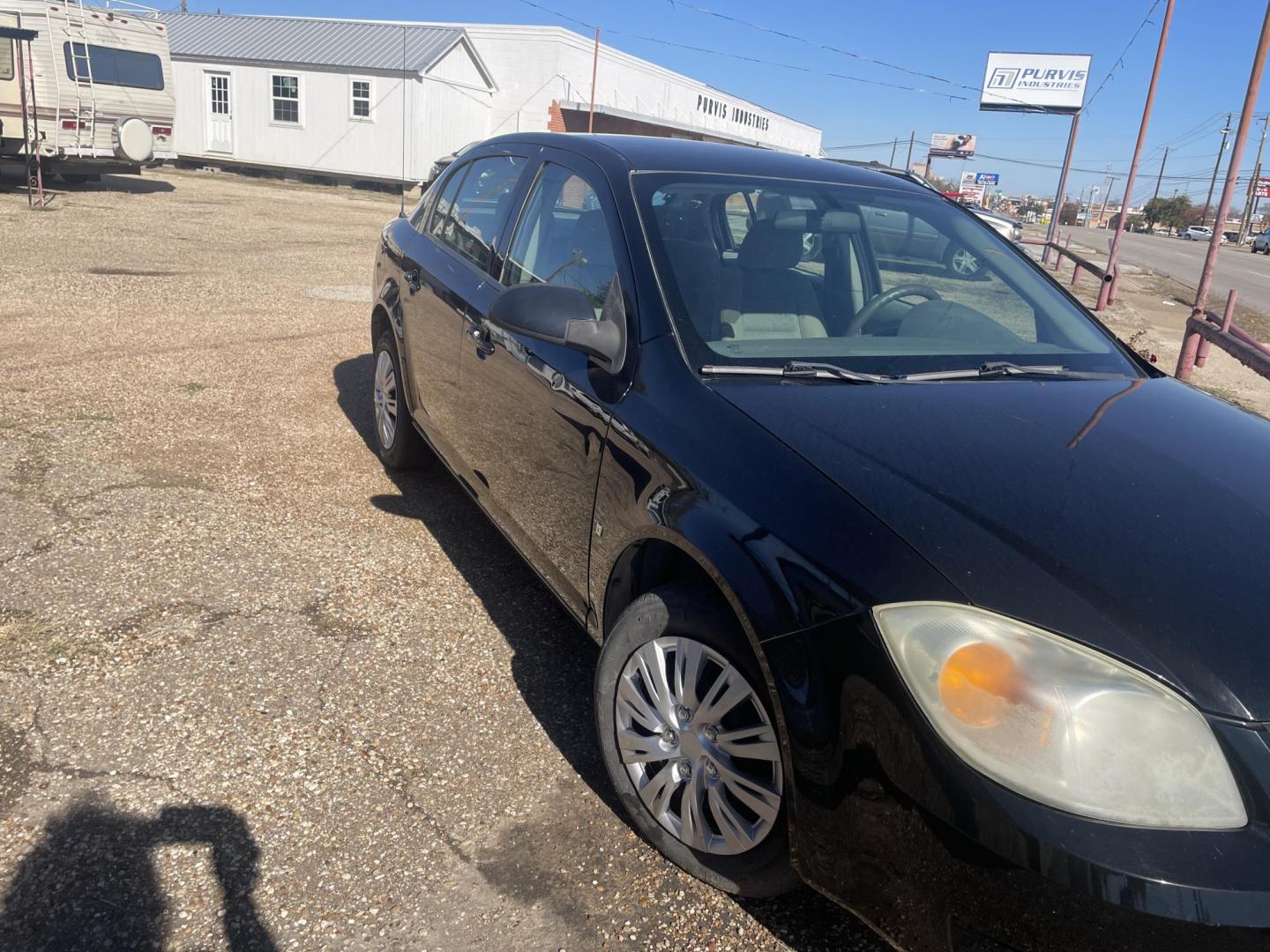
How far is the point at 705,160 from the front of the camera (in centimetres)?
349

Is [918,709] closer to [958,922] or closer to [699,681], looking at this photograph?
[958,922]

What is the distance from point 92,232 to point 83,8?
23.3 ft

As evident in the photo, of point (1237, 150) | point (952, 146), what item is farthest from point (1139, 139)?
point (952, 146)

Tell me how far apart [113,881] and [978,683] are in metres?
1.99

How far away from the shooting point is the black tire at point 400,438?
479cm

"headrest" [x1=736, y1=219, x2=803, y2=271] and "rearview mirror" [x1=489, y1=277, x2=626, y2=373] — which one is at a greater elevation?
"headrest" [x1=736, y1=219, x2=803, y2=271]

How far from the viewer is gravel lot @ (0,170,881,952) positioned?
2.31 meters

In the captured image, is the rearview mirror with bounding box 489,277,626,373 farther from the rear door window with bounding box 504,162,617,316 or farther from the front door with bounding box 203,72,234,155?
the front door with bounding box 203,72,234,155

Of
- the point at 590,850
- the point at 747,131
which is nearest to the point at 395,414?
the point at 590,850

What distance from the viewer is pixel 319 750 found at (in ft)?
9.37

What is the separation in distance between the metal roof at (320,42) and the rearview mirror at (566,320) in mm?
25773

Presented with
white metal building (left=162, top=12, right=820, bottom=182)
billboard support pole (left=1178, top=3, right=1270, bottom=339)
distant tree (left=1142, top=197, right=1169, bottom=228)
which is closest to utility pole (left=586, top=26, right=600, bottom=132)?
white metal building (left=162, top=12, right=820, bottom=182)

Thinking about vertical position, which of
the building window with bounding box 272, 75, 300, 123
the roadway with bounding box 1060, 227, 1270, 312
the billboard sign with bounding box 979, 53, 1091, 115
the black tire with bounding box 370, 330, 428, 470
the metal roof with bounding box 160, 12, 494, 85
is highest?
the billboard sign with bounding box 979, 53, 1091, 115

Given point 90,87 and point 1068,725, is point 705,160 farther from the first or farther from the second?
point 90,87
